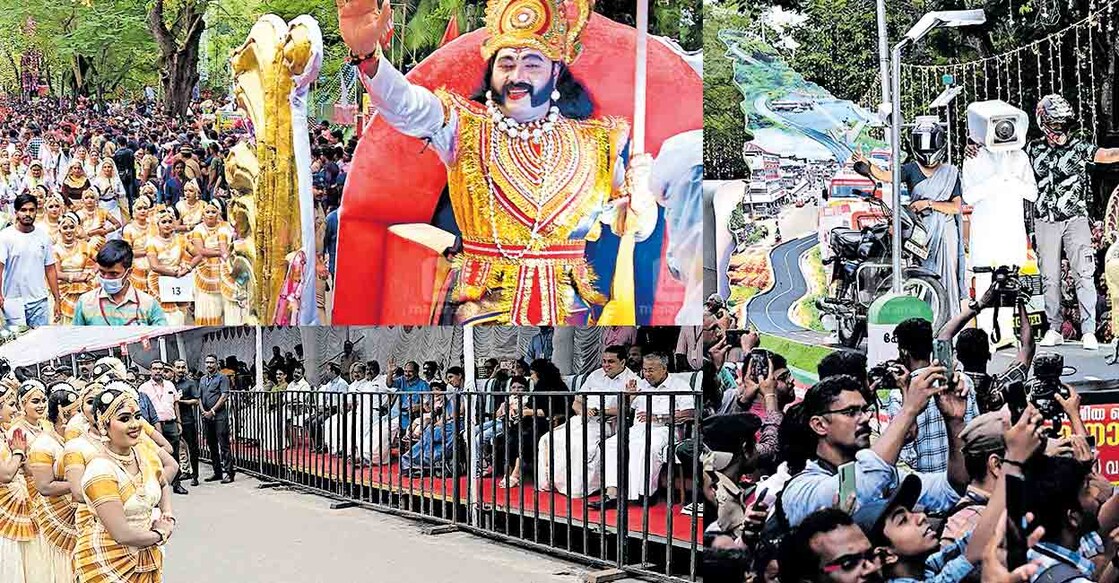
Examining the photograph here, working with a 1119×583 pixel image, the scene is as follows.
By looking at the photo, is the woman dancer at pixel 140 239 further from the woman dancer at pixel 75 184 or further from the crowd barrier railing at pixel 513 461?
the crowd barrier railing at pixel 513 461

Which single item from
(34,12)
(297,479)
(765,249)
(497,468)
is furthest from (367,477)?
(765,249)

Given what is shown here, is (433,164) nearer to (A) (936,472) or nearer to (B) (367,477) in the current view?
(B) (367,477)

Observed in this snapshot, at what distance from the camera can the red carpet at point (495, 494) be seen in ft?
18.2

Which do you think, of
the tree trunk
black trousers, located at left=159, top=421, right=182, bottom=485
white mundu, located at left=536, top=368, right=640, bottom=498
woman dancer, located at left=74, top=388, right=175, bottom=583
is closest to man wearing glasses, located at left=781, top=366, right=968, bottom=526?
white mundu, located at left=536, top=368, right=640, bottom=498

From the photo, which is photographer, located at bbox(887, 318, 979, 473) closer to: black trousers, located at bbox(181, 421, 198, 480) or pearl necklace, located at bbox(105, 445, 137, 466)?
pearl necklace, located at bbox(105, 445, 137, 466)

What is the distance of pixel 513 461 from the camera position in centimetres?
693

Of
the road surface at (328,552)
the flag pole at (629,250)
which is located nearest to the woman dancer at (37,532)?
the road surface at (328,552)

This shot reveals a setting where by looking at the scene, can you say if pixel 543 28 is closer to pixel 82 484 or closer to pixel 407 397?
pixel 407 397

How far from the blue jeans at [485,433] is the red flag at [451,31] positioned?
6.43 feet

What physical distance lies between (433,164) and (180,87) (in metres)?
1.47

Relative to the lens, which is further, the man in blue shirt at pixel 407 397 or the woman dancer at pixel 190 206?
the man in blue shirt at pixel 407 397

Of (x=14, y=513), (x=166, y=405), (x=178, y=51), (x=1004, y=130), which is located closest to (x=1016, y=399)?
(x=1004, y=130)

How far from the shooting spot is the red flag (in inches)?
257

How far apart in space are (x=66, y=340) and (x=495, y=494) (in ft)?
9.33
